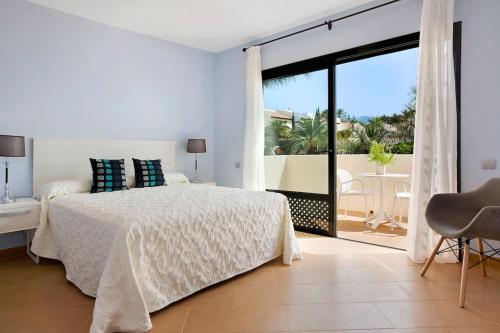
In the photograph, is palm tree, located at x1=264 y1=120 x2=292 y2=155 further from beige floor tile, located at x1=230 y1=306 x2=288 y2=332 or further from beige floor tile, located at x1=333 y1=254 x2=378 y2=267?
beige floor tile, located at x1=230 y1=306 x2=288 y2=332

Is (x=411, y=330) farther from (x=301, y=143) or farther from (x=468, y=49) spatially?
(x=301, y=143)

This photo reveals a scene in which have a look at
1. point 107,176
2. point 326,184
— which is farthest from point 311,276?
point 107,176

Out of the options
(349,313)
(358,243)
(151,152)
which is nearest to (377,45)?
(358,243)

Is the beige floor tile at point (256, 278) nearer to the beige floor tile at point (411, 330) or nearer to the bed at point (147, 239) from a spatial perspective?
the bed at point (147, 239)

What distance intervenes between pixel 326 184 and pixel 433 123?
4.74ft

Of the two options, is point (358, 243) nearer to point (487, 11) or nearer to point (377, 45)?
point (377, 45)

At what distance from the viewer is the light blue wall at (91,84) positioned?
10.6ft

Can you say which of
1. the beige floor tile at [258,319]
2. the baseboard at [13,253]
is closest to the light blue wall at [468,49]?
the beige floor tile at [258,319]

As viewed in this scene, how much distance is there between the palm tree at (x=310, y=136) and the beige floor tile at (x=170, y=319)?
264 centimetres

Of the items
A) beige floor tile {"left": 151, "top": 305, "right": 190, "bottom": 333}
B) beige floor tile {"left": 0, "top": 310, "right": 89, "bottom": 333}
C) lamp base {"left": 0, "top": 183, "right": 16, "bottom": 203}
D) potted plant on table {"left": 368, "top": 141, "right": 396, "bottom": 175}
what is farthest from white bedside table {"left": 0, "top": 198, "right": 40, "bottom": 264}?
potted plant on table {"left": 368, "top": 141, "right": 396, "bottom": 175}

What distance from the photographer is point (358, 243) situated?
12.1 feet

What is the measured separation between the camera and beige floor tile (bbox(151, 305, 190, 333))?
73.7 inches

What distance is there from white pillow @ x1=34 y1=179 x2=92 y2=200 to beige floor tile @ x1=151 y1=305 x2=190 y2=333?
→ 174 centimetres

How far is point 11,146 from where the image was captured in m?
2.83
